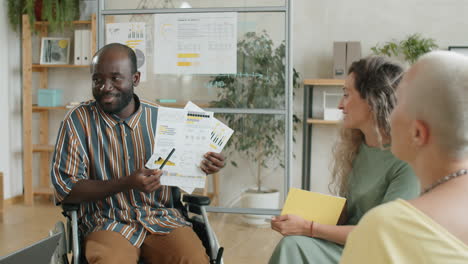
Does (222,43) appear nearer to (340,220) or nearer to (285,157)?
(285,157)

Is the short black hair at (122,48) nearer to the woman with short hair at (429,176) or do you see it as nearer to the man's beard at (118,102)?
the man's beard at (118,102)

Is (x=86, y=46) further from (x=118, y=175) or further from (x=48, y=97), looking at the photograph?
(x=118, y=175)

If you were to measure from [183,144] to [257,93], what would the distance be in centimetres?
144

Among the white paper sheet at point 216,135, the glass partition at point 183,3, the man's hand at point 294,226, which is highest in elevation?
the glass partition at point 183,3

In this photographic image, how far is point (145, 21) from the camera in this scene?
3369 millimetres

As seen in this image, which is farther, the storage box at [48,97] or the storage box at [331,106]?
the storage box at [48,97]

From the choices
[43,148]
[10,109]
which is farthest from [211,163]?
[10,109]

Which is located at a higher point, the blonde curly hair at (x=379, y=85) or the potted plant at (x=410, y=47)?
the potted plant at (x=410, y=47)

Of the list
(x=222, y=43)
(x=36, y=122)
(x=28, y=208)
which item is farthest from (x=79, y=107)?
(x=36, y=122)

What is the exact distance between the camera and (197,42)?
3.27 m

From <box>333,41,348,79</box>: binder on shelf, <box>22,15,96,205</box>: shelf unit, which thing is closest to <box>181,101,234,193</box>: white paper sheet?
<box>333,41,348,79</box>: binder on shelf

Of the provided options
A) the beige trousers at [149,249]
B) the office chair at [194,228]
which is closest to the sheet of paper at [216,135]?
the office chair at [194,228]

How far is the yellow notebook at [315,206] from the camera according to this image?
1710 millimetres

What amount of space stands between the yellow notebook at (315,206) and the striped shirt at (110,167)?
50 cm
